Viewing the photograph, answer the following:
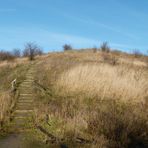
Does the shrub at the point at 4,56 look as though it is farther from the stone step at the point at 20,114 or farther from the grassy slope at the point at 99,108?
the stone step at the point at 20,114

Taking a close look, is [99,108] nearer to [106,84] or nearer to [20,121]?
[20,121]

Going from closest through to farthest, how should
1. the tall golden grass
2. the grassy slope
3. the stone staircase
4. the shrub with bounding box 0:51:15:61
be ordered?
the grassy slope → the stone staircase → the tall golden grass → the shrub with bounding box 0:51:15:61

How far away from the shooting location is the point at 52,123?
8633 millimetres

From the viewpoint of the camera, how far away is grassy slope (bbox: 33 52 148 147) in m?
7.86

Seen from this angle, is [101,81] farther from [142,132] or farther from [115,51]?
[115,51]

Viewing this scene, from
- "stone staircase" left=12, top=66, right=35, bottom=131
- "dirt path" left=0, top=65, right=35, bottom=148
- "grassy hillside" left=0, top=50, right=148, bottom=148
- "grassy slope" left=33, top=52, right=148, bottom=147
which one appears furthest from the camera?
"stone staircase" left=12, top=66, right=35, bottom=131

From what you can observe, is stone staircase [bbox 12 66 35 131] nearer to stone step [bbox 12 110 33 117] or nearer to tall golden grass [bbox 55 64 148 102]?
stone step [bbox 12 110 33 117]

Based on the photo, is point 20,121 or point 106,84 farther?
point 106,84

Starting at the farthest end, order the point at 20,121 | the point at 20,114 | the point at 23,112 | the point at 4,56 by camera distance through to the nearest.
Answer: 1. the point at 4,56
2. the point at 23,112
3. the point at 20,114
4. the point at 20,121

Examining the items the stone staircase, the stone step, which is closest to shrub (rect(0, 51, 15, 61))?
the stone staircase

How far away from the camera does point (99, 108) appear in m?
10.1

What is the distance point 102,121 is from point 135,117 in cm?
102

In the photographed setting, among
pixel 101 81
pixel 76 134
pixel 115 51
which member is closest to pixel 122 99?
pixel 101 81

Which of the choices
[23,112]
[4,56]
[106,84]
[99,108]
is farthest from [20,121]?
[4,56]
